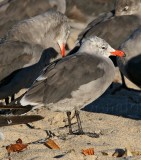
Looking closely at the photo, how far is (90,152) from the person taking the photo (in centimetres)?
717

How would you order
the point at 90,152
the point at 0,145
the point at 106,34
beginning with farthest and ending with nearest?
the point at 106,34 → the point at 0,145 → the point at 90,152

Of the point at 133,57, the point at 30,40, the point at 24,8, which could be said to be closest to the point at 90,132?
the point at 133,57

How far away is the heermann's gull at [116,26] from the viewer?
456 inches

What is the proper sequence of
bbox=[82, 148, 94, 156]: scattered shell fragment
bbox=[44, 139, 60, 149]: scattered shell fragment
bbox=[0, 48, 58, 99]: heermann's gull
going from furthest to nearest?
1. bbox=[0, 48, 58, 99]: heermann's gull
2. bbox=[44, 139, 60, 149]: scattered shell fragment
3. bbox=[82, 148, 94, 156]: scattered shell fragment

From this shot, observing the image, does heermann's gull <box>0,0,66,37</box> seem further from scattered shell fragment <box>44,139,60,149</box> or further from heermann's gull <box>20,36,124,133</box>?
scattered shell fragment <box>44,139,60,149</box>

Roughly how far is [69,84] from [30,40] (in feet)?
8.63

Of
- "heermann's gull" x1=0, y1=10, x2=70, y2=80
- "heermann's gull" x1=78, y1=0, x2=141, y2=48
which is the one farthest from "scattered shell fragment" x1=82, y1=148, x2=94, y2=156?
"heermann's gull" x1=78, y1=0, x2=141, y2=48

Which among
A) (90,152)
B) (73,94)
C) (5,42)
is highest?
(5,42)

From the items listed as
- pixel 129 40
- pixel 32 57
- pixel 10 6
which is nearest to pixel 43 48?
pixel 32 57

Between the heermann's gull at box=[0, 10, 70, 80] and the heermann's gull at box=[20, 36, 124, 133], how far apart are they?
1448 millimetres

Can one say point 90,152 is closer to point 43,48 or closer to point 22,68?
point 22,68

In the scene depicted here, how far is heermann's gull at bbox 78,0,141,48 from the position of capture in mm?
11586

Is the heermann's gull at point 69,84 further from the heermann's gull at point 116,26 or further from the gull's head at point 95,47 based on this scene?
the heermann's gull at point 116,26

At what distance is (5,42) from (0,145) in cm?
264
